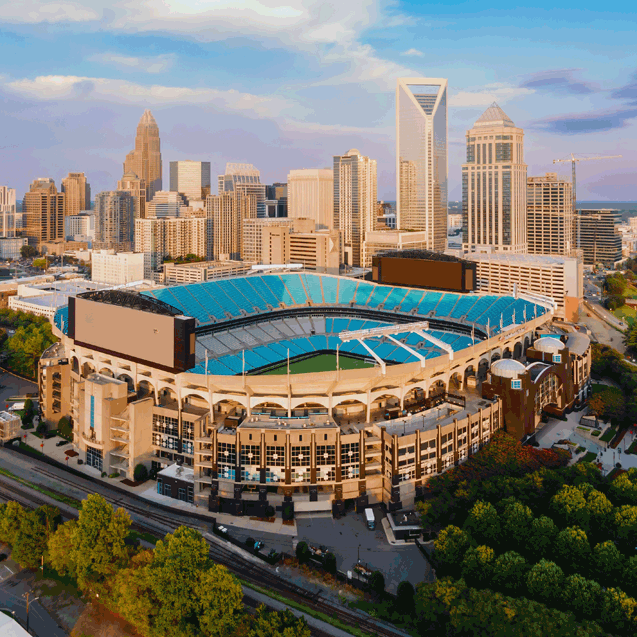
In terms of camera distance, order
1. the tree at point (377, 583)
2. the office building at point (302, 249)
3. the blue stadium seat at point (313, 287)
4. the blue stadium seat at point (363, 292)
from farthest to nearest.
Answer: the office building at point (302, 249), the blue stadium seat at point (313, 287), the blue stadium seat at point (363, 292), the tree at point (377, 583)

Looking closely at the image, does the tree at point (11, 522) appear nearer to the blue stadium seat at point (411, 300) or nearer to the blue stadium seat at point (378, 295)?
the blue stadium seat at point (411, 300)

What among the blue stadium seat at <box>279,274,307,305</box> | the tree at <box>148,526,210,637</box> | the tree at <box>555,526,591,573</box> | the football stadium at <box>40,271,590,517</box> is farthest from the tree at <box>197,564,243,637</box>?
the blue stadium seat at <box>279,274,307,305</box>

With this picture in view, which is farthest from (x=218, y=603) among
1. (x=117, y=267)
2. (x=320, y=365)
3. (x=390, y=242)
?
(x=117, y=267)

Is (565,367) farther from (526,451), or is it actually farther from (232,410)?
(232,410)

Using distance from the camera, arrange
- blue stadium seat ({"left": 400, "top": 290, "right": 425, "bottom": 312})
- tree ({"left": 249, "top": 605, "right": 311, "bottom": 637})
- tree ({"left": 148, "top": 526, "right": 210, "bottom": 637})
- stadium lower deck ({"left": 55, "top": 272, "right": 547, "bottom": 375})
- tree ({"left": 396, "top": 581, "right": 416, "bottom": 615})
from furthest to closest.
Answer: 1. blue stadium seat ({"left": 400, "top": 290, "right": 425, "bottom": 312})
2. stadium lower deck ({"left": 55, "top": 272, "right": 547, "bottom": 375})
3. tree ({"left": 396, "top": 581, "right": 416, "bottom": 615})
4. tree ({"left": 148, "top": 526, "right": 210, "bottom": 637})
5. tree ({"left": 249, "top": 605, "right": 311, "bottom": 637})

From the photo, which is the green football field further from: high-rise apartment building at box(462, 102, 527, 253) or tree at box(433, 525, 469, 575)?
high-rise apartment building at box(462, 102, 527, 253)

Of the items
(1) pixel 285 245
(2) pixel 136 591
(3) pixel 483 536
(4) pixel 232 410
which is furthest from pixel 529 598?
(1) pixel 285 245

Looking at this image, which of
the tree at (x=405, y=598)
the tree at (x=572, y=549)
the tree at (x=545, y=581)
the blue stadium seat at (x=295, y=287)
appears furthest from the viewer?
the blue stadium seat at (x=295, y=287)

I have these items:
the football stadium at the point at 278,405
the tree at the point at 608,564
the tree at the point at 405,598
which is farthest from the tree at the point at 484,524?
the football stadium at the point at 278,405
